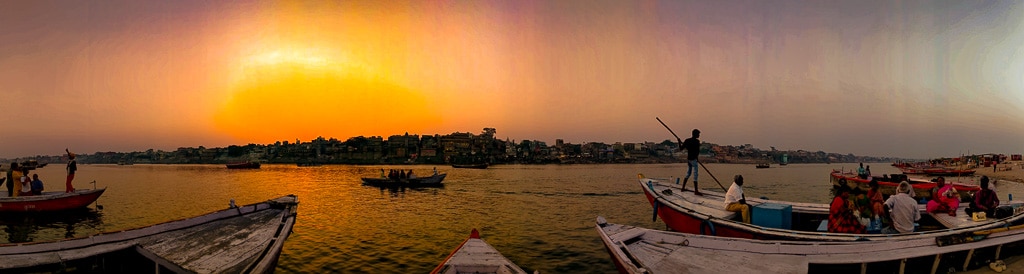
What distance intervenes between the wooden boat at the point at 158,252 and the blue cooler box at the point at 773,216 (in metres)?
11.9

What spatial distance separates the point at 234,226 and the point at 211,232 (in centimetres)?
95

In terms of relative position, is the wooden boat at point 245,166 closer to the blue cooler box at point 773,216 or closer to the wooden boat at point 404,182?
the wooden boat at point 404,182

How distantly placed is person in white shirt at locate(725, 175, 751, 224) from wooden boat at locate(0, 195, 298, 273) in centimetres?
1184

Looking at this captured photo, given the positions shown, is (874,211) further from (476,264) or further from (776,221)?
(476,264)

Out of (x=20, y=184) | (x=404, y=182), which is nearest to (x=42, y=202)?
(x=20, y=184)

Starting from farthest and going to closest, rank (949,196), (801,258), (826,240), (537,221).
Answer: (537,221) < (949,196) < (826,240) < (801,258)

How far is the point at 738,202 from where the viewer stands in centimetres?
1311

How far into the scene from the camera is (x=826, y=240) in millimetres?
9617

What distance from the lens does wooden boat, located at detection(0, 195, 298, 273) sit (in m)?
8.61

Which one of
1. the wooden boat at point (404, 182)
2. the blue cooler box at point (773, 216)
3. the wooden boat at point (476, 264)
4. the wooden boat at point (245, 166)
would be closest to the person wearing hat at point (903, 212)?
the blue cooler box at point (773, 216)

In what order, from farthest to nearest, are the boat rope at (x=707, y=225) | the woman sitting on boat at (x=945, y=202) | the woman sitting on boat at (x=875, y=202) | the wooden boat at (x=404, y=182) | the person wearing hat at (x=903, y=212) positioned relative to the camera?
the wooden boat at (x=404, y=182) < the boat rope at (x=707, y=225) < the woman sitting on boat at (x=945, y=202) < the woman sitting on boat at (x=875, y=202) < the person wearing hat at (x=903, y=212)

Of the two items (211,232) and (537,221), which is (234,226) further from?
(537,221)

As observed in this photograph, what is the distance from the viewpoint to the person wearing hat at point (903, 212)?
10.3 metres

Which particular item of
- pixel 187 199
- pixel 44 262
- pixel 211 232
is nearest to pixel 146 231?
pixel 211 232
